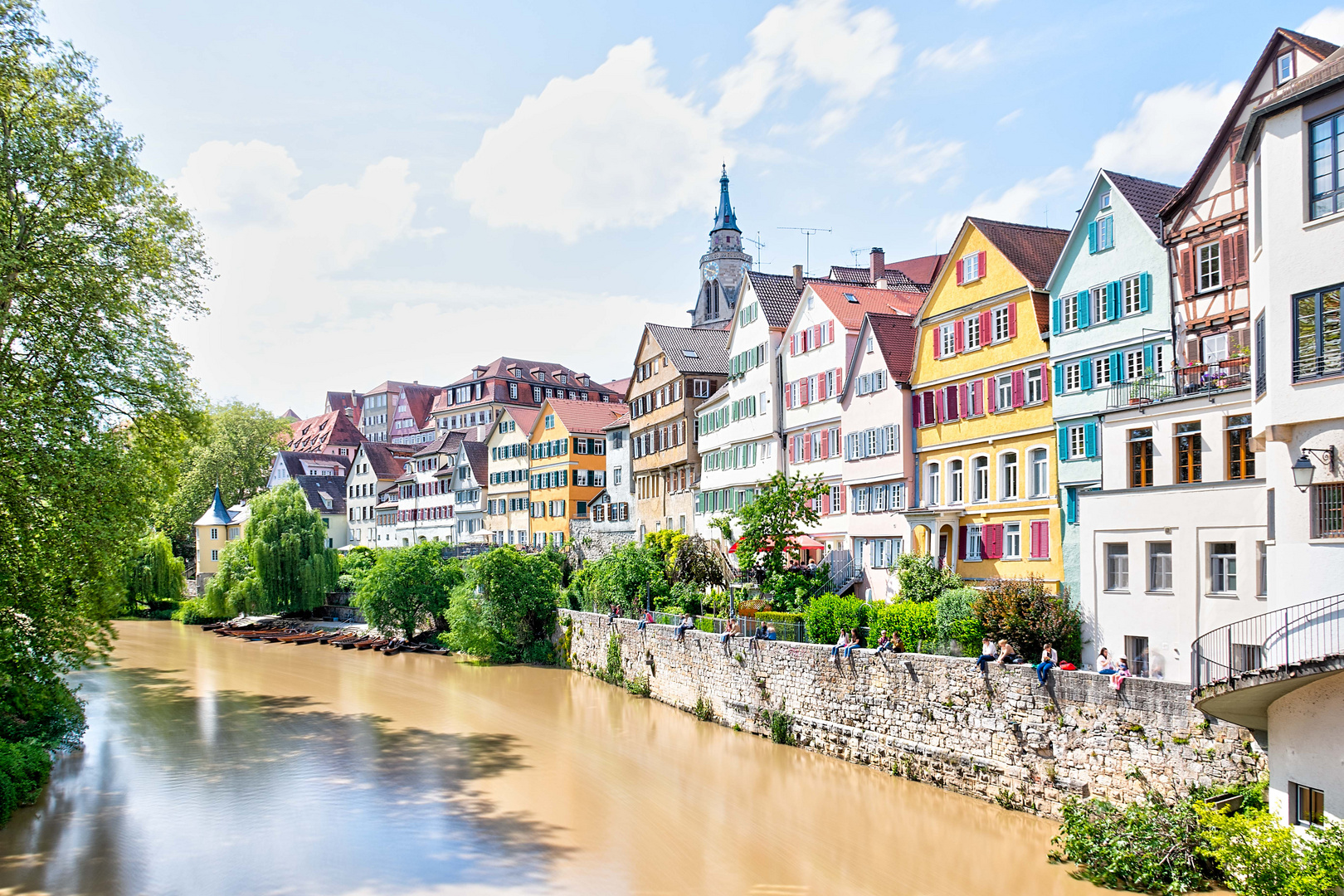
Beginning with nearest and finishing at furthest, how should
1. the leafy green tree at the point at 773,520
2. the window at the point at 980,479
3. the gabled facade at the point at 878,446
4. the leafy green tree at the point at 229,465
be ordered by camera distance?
the window at the point at 980,479
the gabled facade at the point at 878,446
the leafy green tree at the point at 773,520
the leafy green tree at the point at 229,465

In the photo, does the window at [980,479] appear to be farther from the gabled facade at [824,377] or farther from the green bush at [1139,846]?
the green bush at [1139,846]

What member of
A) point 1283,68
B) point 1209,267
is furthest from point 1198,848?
point 1283,68

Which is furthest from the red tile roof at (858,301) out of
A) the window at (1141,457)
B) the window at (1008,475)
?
the window at (1141,457)

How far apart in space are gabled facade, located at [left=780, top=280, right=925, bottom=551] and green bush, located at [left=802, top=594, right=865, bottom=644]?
7235 millimetres

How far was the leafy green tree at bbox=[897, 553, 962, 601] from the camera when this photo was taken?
27953mm

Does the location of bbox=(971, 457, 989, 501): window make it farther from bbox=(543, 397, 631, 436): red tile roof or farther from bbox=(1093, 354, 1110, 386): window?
bbox=(543, 397, 631, 436): red tile roof

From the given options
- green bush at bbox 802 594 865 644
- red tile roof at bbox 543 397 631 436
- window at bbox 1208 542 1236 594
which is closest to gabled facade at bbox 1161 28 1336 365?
window at bbox 1208 542 1236 594

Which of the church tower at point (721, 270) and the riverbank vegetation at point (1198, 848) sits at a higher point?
the church tower at point (721, 270)

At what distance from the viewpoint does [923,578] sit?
92.8 ft

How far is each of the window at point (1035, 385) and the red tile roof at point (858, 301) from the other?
339 inches

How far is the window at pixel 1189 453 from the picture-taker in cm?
2019

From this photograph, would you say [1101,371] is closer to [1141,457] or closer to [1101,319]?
[1101,319]

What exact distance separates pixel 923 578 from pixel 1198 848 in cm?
1318

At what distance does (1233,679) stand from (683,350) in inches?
1469
